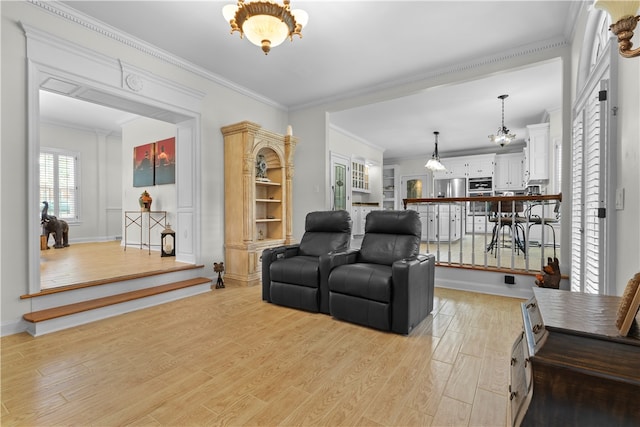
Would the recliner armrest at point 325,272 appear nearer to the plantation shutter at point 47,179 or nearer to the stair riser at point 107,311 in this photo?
the stair riser at point 107,311

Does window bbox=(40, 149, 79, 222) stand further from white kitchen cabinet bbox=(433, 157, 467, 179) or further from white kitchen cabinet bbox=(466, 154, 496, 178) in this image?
white kitchen cabinet bbox=(466, 154, 496, 178)

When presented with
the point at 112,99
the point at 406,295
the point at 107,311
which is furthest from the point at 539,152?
the point at 107,311

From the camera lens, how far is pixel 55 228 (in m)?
6.11

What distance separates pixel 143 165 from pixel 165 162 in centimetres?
77

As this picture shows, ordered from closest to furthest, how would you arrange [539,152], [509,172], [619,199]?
[619,199]
[539,152]
[509,172]

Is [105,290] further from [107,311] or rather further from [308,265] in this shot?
[308,265]

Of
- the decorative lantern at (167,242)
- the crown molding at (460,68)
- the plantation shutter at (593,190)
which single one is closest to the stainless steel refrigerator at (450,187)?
the crown molding at (460,68)

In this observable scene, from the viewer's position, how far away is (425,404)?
5.44ft

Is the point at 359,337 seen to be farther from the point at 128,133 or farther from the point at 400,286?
the point at 128,133

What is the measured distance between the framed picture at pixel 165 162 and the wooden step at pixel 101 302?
2.54 metres

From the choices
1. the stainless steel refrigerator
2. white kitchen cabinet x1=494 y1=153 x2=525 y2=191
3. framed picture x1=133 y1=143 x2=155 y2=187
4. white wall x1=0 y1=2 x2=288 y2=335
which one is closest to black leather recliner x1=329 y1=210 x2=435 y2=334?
white wall x1=0 y1=2 x2=288 y2=335

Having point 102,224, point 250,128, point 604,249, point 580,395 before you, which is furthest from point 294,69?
point 102,224

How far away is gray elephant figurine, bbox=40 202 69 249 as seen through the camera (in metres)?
5.95

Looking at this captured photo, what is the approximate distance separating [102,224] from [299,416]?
8172 mm
